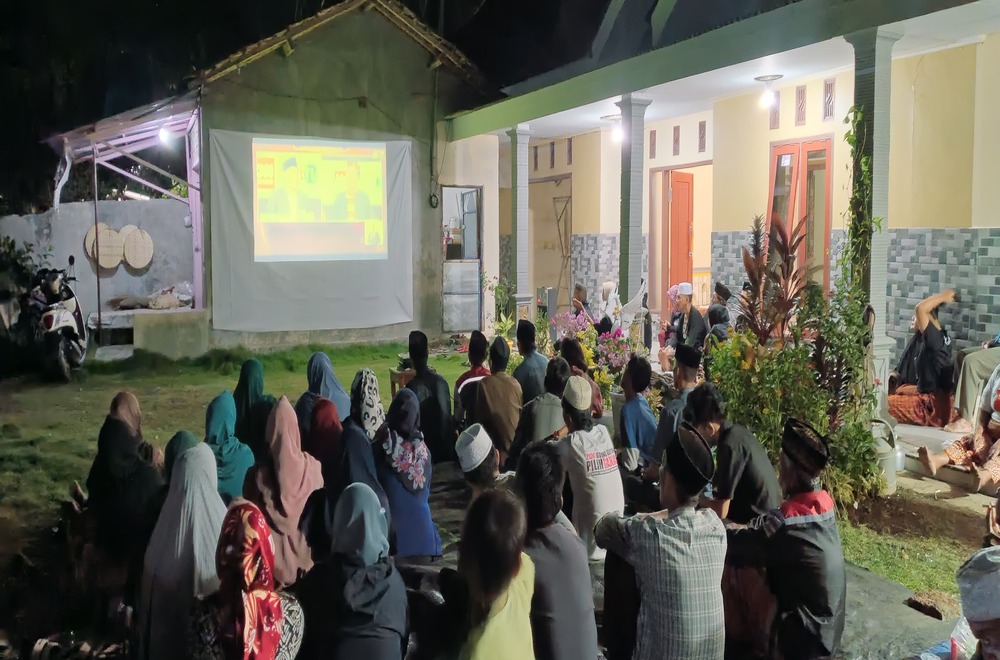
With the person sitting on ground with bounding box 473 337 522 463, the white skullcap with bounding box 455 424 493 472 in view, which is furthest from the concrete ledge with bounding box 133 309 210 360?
the white skullcap with bounding box 455 424 493 472

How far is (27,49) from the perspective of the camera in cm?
1914

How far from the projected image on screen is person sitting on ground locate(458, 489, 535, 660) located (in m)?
9.26

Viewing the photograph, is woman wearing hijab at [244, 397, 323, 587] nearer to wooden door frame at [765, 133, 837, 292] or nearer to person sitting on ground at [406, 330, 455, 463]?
person sitting on ground at [406, 330, 455, 463]

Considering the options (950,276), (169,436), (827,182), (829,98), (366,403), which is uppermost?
(829,98)

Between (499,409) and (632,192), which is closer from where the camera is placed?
(499,409)

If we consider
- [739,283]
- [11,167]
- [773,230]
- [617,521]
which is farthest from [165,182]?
[617,521]

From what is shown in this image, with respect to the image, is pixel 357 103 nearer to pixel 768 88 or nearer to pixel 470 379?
pixel 768 88

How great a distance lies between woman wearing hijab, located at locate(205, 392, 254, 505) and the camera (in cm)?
431

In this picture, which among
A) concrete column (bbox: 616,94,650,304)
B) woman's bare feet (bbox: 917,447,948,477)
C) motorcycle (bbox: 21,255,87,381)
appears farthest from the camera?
motorcycle (bbox: 21,255,87,381)

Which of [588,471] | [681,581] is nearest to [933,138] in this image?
[588,471]

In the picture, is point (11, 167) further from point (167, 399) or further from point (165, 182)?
point (167, 399)

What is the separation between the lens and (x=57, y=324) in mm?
10195

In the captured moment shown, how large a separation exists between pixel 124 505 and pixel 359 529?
1.81 m

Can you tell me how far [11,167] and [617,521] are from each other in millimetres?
20567
